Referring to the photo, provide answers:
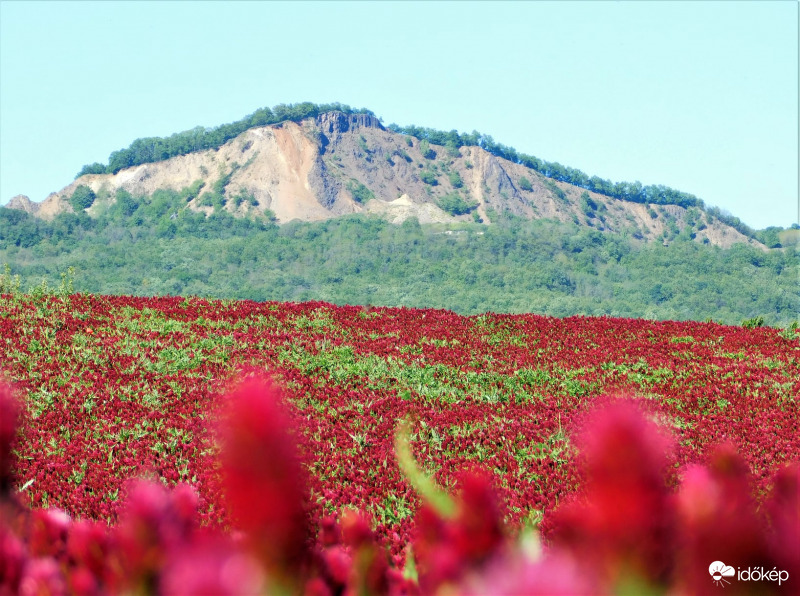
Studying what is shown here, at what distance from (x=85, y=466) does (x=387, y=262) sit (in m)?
167

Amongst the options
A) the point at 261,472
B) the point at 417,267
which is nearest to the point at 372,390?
the point at 261,472

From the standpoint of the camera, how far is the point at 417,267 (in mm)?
171500

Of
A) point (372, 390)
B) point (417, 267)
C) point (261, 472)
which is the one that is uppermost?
point (261, 472)

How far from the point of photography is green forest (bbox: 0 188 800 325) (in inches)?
6181

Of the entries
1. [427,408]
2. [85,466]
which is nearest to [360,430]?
[427,408]

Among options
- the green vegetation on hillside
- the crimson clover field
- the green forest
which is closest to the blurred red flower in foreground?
the crimson clover field

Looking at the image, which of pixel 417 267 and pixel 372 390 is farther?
pixel 417 267

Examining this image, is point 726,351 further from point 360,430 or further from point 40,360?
point 40,360

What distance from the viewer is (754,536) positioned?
1054 mm

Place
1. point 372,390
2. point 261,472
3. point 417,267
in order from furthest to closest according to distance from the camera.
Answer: point 417,267 < point 372,390 < point 261,472

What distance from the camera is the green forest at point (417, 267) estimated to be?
157000 mm

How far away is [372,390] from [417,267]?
15909 cm

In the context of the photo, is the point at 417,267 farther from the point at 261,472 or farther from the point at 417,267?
the point at 261,472

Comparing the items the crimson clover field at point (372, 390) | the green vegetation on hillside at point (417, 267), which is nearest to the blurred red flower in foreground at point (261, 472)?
the crimson clover field at point (372, 390)
